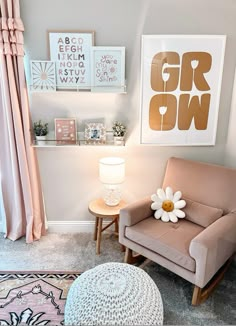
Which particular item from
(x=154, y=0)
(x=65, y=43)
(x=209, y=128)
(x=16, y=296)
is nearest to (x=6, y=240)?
(x=16, y=296)

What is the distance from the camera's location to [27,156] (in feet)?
7.43

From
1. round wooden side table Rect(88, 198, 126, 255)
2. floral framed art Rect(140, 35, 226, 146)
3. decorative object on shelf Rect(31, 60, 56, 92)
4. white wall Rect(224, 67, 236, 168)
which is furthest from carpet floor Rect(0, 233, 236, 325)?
decorative object on shelf Rect(31, 60, 56, 92)

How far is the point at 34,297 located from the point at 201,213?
4.73 feet

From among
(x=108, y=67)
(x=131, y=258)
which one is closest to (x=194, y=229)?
(x=131, y=258)

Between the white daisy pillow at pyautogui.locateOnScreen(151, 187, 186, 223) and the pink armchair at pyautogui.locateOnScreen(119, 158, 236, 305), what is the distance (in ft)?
0.16

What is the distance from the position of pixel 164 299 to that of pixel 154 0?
2.42 m

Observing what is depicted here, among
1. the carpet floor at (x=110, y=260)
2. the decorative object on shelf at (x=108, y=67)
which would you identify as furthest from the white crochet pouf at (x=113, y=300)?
the decorative object on shelf at (x=108, y=67)

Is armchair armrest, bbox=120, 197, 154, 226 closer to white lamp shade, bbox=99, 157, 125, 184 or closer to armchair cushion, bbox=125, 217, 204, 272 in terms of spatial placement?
armchair cushion, bbox=125, 217, 204, 272

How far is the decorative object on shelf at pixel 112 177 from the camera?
2162mm

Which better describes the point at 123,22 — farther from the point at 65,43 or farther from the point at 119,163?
the point at 119,163

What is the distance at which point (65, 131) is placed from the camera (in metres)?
2.28

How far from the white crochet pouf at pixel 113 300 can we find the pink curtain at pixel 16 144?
115 centimetres

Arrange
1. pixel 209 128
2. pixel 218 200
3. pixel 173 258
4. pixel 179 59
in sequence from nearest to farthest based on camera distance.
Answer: pixel 173 258 → pixel 218 200 → pixel 179 59 → pixel 209 128

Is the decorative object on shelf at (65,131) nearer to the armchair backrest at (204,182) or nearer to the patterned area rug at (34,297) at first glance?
the armchair backrest at (204,182)
